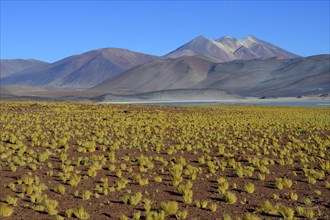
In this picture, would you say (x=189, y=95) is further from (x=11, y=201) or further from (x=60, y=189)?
(x=11, y=201)

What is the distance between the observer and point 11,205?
29.3 ft

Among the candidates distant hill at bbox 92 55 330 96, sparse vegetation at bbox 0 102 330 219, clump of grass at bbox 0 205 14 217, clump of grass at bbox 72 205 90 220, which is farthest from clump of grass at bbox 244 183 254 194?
distant hill at bbox 92 55 330 96

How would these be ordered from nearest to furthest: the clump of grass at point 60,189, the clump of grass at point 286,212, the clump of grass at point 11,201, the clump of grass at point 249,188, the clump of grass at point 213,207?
the clump of grass at point 286,212 < the clump of grass at point 213,207 < the clump of grass at point 11,201 < the clump of grass at point 60,189 < the clump of grass at point 249,188

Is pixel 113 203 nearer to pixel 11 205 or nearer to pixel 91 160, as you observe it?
pixel 11 205

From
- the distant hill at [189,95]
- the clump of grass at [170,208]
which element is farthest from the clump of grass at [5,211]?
the distant hill at [189,95]

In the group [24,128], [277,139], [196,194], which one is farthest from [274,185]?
[24,128]

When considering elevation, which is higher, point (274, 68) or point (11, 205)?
point (274, 68)

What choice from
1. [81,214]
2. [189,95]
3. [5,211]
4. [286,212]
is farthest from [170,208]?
[189,95]

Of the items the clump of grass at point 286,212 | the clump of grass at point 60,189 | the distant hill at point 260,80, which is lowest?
the clump of grass at point 286,212

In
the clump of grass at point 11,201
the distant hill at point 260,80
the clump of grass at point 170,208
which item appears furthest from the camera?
the distant hill at point 260,80

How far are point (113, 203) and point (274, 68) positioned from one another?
19323 cm

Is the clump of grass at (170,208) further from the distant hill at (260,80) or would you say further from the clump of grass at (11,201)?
the distant hill at (260,80)

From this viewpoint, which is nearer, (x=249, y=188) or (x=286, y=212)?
(x=286, y=212)

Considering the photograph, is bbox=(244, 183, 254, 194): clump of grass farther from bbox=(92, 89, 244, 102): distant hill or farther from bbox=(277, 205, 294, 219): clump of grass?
bbox=(92, 89, 244, 102): distant hill
